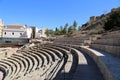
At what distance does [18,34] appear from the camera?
68.9 meters

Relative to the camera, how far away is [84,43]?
20.1 metres

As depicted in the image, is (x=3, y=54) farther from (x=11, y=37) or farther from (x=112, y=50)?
(x=11, y=37)

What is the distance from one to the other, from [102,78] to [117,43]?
157 inches

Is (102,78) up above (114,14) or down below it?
below

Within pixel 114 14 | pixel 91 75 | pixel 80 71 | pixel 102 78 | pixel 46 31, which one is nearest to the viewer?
pixel 102 78

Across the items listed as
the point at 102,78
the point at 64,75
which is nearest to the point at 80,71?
the point at 64,75

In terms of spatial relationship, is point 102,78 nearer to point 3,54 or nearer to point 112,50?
point 112,50

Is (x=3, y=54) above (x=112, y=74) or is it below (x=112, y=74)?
below

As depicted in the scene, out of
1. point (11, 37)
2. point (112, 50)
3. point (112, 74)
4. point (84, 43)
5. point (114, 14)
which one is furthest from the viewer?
point (11, 37)

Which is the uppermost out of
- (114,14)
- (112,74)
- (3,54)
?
(114,14)

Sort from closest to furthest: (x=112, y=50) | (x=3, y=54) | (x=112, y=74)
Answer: (x=112, y=74)
(x=112, y=50)
(x=3, y=54)

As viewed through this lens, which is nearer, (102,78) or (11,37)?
(102,78)

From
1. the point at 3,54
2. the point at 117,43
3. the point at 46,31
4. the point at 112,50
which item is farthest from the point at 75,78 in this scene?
the point at 46,31

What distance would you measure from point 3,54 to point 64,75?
24.7 metres
